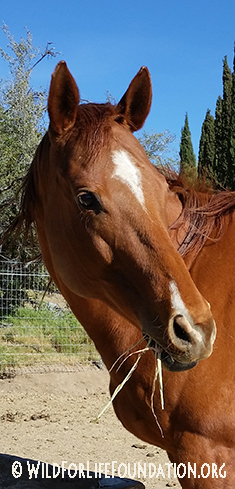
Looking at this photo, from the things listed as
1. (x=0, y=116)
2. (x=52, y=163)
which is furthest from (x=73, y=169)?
(x=0, y=116)

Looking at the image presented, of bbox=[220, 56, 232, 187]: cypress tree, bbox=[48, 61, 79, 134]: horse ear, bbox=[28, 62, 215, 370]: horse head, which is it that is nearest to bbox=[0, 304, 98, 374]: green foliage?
bbox=[28, 62, 215, 370]: horse head

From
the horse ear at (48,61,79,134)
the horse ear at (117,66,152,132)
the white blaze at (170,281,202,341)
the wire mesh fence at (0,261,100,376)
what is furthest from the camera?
the wire mesh fence at (0,261,100,376)

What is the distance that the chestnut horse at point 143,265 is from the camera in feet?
5.54

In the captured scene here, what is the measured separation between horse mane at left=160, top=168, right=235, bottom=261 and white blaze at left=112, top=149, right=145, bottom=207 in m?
0.47

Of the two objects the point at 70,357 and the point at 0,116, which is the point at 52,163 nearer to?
the point at 70,357

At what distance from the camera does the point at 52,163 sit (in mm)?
2145

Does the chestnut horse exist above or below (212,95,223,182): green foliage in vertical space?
below

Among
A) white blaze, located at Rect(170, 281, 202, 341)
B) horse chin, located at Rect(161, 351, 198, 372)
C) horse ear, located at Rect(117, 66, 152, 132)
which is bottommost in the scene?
horse chin, located at Rect(161, 351, 198, 372)

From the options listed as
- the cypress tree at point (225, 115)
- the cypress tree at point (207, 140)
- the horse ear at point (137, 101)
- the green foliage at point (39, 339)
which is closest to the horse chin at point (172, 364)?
the horse ear at point (137, 101)

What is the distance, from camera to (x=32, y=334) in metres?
7.96

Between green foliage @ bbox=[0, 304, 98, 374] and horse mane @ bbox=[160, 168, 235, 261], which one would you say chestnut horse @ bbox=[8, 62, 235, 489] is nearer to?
horse mane @ bbox=[160, 168, 235, 261]

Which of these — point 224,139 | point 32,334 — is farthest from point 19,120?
point 224,139

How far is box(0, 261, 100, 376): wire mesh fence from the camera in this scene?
7.46 metres

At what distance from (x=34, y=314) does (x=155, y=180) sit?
679 centimetres
